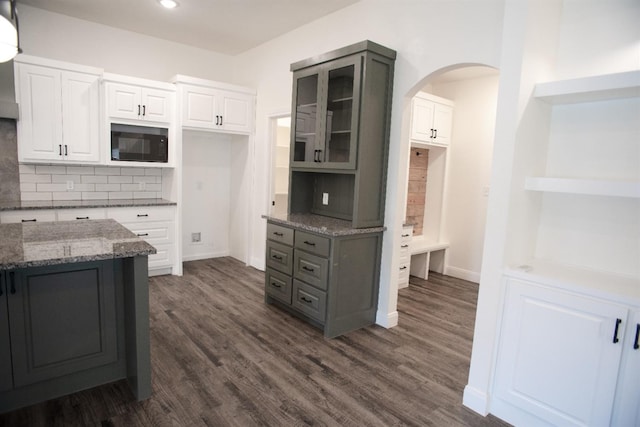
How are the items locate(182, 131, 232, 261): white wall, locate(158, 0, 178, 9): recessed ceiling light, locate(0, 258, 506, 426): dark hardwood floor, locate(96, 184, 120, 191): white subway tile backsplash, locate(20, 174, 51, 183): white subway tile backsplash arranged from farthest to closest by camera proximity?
locate(182, 131, 232, 261): white wall, locate(96, 184, 120, 191): white subway tile backsplash, locate(20, 174, 51, 183): white subway tile backsplash, locate(158, 0, 178, 9): recessed ceiling light, locate(0, 258, 506, 426): dark hardwood floor

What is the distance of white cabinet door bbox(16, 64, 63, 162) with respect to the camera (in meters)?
3.73

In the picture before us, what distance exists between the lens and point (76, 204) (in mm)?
4066

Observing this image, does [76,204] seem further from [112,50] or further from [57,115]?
[112,50]

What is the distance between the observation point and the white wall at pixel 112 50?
13.4ft

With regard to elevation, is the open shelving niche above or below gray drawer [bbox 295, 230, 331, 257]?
above

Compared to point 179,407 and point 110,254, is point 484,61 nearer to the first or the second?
point 110,254

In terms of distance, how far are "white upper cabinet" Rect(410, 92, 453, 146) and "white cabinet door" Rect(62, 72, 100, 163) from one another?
3.67 meters

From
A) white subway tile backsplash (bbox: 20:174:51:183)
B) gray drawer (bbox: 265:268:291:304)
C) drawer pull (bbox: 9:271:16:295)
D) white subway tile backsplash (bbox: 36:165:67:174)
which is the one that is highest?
white subway tile backsplash (bbox: 36:165:67:174)

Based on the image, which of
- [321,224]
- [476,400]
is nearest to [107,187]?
[321,224]

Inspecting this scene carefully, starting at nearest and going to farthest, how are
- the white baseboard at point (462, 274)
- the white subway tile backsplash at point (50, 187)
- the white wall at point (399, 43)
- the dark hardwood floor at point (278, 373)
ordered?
the dark hardwood floor at point (278, 373)
the white wall at point (399, 43)
the white subway tile backsplash at point (50, 187)
the white baseboard at point (462, 274)

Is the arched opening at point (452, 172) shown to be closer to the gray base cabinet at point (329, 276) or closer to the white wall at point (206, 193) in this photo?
the gray base cabinet at point (329, 276)

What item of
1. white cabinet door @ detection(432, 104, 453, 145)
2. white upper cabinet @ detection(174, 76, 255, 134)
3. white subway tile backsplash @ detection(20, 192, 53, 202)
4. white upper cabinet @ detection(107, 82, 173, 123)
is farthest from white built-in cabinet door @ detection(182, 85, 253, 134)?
white cabinet door @ detection(432, 104, 453, 145)

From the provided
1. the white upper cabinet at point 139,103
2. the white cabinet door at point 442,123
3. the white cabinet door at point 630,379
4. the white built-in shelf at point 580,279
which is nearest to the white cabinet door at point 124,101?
the white upper cabinet at point 139,103

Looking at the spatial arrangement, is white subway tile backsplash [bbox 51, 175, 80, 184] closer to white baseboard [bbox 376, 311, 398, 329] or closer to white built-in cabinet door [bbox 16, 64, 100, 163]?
white built-in cabinet door [bbox 16, 64, 100, 163]
